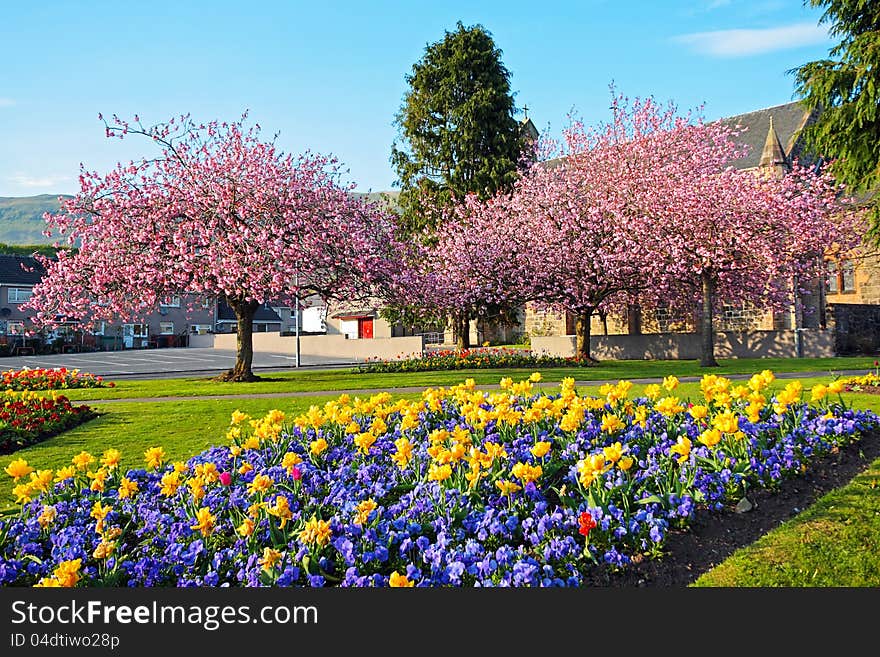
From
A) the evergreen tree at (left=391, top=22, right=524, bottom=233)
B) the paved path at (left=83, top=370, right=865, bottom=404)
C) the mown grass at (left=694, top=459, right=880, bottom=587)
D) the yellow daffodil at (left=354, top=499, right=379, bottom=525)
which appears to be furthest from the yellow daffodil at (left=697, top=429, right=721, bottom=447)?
the evergreen tree at (left=391, top=22, right=524, bottom=233)

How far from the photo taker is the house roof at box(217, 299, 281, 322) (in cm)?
7206

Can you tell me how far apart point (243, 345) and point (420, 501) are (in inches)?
695

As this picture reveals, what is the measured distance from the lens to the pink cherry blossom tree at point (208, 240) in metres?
20.2

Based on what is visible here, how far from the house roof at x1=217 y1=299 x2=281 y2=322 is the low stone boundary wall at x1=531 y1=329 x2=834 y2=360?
150 ft

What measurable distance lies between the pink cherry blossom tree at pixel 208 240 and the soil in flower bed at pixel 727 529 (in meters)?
15.6

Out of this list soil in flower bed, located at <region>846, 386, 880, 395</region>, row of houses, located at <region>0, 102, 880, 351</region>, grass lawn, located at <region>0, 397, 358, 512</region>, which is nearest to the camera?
grass lawn, located at <region>0, 397, 358, 512</region>

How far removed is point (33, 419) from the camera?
35.7 feet

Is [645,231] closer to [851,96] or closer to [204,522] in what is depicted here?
[851,96]

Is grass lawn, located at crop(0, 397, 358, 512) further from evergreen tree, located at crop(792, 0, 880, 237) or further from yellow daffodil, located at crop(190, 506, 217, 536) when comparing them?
evergreen tree, located at crop(792, 0, 880, 237)

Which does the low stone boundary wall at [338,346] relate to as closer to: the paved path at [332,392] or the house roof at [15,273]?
the paved path at [332,392]

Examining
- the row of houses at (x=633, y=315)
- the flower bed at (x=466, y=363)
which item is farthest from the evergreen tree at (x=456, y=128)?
the flower bed at (x=466, y=363)

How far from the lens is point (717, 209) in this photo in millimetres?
22703

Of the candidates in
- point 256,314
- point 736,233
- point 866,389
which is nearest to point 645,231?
point 736,233

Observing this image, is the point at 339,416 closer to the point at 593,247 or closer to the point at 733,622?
the point at 733,622
